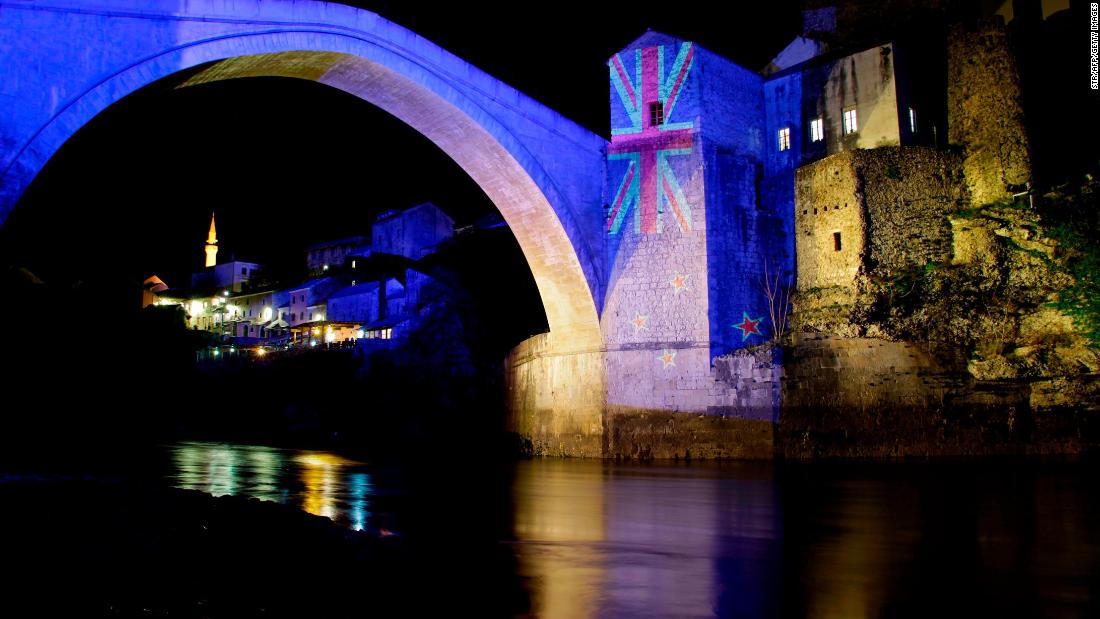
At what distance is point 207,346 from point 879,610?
38.2 metres

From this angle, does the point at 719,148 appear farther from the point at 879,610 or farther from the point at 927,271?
the point at 879,610

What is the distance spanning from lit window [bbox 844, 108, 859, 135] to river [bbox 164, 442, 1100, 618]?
855 centimetres

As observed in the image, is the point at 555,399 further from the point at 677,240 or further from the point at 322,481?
the point at 322,481

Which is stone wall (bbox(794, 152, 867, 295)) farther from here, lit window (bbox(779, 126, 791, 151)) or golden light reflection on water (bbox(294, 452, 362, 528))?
golden light reflection on water (bbox(294, 452, 362, 528))

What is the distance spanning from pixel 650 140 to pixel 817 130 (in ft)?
15.6

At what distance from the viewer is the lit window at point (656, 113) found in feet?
58.7

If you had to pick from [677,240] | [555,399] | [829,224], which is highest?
[829,224]

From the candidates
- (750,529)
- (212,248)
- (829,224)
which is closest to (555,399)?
(829,224)

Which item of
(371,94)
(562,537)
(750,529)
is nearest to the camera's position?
(562,537)

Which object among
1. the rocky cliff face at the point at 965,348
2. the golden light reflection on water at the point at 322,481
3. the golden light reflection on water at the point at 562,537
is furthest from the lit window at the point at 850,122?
the golden light reflection on water at the point at 322,481

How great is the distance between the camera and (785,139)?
65.8 ft

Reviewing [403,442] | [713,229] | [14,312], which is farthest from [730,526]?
[403,442]

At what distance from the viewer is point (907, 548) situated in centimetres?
751

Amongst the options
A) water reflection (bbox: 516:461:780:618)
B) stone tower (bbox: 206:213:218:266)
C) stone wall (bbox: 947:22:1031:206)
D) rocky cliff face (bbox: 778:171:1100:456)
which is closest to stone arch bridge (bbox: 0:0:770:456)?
rocky cliff face (bbox: 778:171:1100:456)
